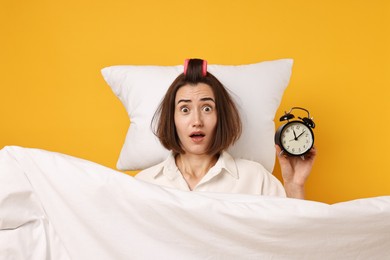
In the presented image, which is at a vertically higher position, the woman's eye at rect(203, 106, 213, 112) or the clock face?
the woman's eye at rect(203, 106, 213, 112)

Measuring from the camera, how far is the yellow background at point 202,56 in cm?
246

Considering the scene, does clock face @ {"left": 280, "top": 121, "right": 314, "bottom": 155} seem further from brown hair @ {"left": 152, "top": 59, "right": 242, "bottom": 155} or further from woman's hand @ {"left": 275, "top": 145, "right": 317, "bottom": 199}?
brown hair @ {"left": 152, "top": 59, "right": 242, "bottom": 155}

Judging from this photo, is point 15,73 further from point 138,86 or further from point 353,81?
Result: point 353,81

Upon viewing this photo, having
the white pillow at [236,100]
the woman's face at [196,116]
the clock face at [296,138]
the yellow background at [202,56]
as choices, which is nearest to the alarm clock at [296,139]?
the clock face at [296,138]

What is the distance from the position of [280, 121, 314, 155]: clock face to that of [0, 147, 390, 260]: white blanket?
706 mm

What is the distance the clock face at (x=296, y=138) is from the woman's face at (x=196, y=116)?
241mm

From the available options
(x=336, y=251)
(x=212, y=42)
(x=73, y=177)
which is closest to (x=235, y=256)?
(x=336, y=251)

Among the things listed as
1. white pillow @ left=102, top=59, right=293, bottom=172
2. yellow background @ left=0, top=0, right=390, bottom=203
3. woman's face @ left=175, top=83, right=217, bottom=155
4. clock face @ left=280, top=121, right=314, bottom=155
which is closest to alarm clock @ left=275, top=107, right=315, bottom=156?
clock face @ left=280, top=121, right=314, bottom=155

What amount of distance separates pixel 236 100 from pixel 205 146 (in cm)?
23

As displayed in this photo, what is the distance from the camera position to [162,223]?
1043 mm

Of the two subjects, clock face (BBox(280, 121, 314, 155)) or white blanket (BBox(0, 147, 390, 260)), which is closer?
white blanket (BBox(0, 147, 390, 260))

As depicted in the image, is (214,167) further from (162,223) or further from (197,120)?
(162,223)

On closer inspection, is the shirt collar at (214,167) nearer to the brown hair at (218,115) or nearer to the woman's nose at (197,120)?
A: the brown hair at (218,115)

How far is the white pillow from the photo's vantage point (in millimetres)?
1891
